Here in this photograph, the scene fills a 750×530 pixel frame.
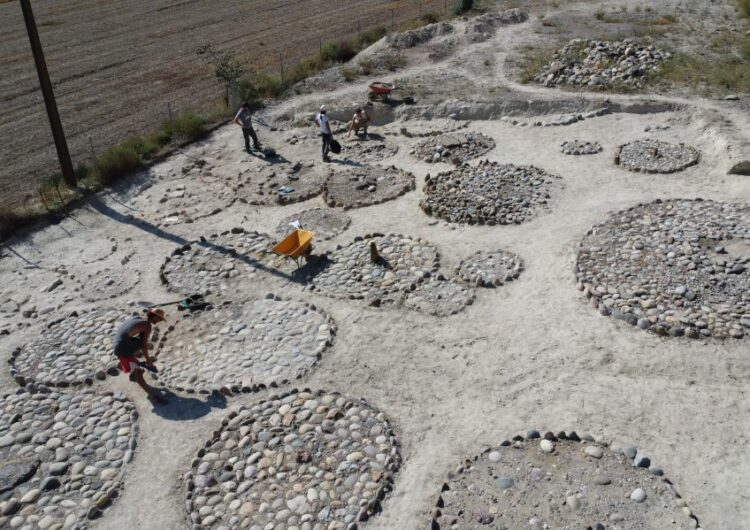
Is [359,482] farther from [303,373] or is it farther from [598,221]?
[598,221]

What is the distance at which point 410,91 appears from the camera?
24984mm

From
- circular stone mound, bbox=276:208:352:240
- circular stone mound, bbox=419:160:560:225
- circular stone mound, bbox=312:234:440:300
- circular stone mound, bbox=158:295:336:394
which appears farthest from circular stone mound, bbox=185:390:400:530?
circular stone mound, bbox=419:160:560:225

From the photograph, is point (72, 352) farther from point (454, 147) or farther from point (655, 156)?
point (655, 156)

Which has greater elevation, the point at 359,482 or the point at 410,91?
the point at 410,91

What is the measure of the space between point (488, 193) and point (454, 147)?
12.4ft

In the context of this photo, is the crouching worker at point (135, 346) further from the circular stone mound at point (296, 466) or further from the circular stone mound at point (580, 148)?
the circular stone mound at point (580, 148)

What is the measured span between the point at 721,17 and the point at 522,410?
26.0 metres

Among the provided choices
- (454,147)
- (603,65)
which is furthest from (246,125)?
(603,65)

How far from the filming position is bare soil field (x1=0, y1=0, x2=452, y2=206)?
2484 centimetres

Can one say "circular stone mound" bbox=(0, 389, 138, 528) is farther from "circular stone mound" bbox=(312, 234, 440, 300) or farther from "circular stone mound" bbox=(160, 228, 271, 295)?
"circular stone mound" bbox=(312, 234, 440, 300)

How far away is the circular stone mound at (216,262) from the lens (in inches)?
586

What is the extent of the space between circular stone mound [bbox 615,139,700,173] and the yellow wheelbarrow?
9.15 metres

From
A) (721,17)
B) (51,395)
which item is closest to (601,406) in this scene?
(51,395)

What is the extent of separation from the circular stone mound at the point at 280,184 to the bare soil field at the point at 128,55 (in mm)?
6898
